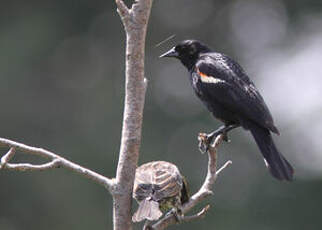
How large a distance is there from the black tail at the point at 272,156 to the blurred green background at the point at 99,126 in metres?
6.25

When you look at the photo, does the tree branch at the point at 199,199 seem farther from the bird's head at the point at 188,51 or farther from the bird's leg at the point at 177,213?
the bird's head at the point at 188,51

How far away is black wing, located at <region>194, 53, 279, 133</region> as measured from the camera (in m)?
5.13

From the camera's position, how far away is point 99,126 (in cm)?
1227

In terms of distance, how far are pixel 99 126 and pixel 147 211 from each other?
26.5 feet

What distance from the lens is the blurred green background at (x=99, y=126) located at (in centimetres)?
1198

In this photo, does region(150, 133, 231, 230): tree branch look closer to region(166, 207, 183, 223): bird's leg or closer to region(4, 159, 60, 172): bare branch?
region(166, 207, 183, 223): bird's leg

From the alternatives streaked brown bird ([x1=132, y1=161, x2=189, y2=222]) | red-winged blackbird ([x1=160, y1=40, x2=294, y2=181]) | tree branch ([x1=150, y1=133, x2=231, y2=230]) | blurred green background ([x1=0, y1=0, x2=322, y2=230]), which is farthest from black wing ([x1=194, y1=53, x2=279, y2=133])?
blurred green background ([x1=0, y1=0, x2=322, y2=230])

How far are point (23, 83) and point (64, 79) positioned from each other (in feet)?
2.53

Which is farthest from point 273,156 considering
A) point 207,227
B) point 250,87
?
point 207,227

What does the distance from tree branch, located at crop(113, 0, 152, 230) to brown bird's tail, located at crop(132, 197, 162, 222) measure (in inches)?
10.8

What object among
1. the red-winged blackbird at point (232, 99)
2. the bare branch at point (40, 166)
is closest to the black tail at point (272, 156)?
the red-winged blackbird at point (232, 99)

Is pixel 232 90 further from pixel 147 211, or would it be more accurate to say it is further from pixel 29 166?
pixel 29 166

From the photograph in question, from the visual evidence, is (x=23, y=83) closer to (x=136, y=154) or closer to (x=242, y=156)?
(x=242, y=156)

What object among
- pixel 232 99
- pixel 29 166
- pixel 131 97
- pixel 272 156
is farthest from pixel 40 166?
pixel 232 99
